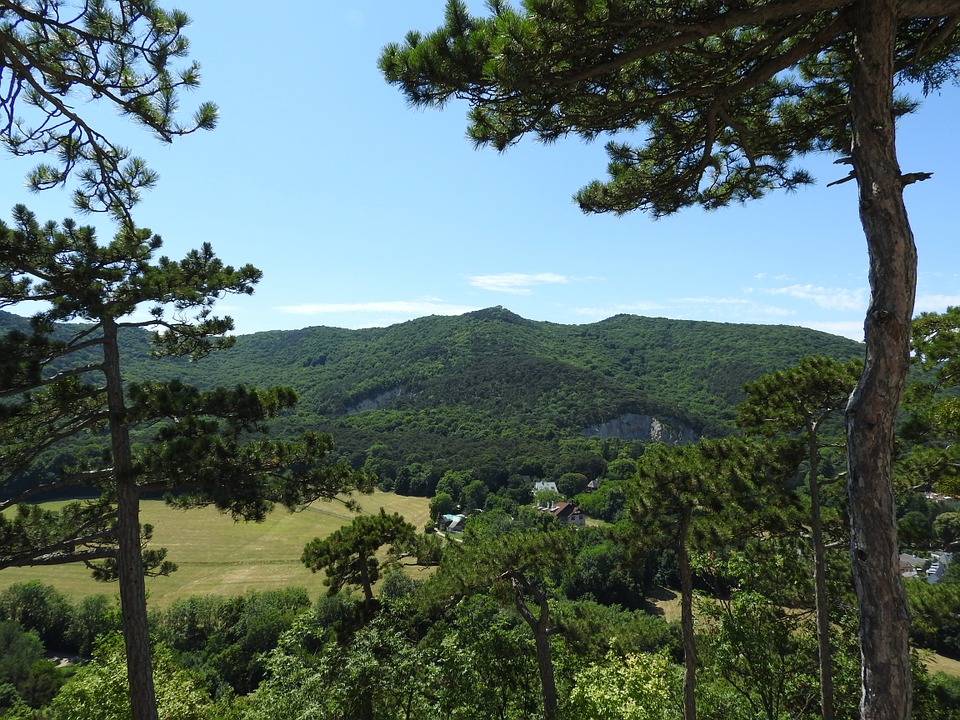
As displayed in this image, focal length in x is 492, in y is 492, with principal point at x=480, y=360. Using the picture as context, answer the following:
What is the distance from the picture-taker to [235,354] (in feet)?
384

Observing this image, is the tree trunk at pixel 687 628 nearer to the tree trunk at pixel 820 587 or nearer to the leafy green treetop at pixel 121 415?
the tree trunk at pixel 820 587

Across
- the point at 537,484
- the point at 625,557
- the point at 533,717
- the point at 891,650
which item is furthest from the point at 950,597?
the point at 537,484

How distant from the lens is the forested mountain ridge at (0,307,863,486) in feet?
251

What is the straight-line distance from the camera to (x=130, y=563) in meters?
5.70

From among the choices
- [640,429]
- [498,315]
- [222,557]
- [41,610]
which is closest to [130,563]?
[41,610]

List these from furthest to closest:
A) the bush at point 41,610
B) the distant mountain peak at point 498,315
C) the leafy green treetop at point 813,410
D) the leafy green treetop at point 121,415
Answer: the distant mountain peak at point 498,315
the bush at point 41,610
the leafy green treetop at point 813,410
the leafy green treetop at point 121,415

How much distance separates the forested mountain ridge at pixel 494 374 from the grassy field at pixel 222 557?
16139 mm

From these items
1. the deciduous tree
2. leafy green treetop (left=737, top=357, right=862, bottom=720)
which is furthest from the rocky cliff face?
the deciduous tree

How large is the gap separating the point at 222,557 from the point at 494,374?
66897 mm

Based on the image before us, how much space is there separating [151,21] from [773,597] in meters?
12.6

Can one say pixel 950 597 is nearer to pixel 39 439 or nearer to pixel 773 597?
pixel 773 597

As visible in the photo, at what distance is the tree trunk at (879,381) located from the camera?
8.55 ft

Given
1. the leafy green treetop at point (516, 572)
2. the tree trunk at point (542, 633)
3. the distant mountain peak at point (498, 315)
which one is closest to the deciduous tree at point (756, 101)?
the leafy green treetop at point (516, 572)

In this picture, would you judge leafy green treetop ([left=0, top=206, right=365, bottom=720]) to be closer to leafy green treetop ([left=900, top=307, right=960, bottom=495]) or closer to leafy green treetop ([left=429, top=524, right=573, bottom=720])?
leafy green treetop ([left=429, top=524, right=573, bottom=720])
